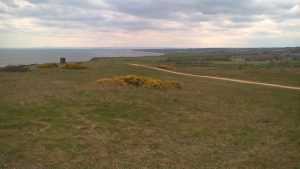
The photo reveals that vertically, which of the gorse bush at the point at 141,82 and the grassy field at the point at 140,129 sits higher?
the gorse bush at the point at 141,82

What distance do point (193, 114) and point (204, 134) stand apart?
3.87 metres

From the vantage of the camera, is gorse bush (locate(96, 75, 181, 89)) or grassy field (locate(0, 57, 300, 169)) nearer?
grassy field (locate(0, 57, 300, 169))

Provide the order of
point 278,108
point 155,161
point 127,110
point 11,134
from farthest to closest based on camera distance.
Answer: point 278,108
point 127,110
point 11,134
point 155,161

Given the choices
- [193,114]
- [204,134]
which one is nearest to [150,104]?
[193,114]

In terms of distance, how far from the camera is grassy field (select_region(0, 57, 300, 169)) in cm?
1204

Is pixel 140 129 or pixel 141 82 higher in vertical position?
pixel 141 82

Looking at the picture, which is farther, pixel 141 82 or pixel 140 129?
pixel 141 82

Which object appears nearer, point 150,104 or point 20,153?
point 20,153

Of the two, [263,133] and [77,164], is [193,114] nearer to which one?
[263,133]

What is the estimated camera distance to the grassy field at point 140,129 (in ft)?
39.5

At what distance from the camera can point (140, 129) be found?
1569 centimetres

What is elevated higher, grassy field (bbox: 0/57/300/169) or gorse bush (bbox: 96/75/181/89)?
gorse bush (bbox: 96/75/181/89)

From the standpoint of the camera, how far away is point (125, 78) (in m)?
29.0

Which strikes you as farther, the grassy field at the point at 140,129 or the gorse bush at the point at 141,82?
the gorse bush at the point at 141,82
